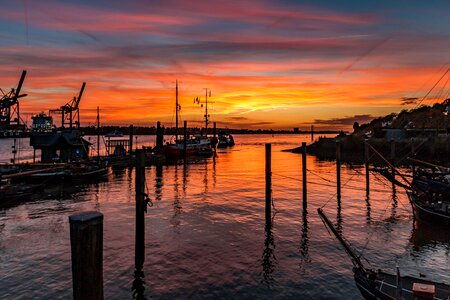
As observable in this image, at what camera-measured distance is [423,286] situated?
11.2 meters

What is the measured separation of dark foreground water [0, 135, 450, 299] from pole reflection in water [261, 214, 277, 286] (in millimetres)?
55

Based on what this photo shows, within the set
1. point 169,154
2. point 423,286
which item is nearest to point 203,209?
point 423,286

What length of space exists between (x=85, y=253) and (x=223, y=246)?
13.8 m

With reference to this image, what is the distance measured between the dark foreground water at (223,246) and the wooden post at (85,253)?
303 inches

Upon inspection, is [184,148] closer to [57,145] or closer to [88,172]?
[57,145]

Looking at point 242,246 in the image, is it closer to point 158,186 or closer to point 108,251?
point 108,251

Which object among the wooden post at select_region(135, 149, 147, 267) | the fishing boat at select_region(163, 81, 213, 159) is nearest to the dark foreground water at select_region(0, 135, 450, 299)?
the wooden post at select_region(135, 149, 147, 267)

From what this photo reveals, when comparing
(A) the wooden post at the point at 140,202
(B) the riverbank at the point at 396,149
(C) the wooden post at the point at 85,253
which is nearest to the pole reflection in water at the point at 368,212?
(B) the riverbank at the point at 396,149

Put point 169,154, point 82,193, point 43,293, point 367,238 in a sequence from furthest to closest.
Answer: point 169,154 < point 82,193 < point 367,238 < point 43,293

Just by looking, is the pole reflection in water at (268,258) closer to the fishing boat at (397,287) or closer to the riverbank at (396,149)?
the fishing boat at (397,287)

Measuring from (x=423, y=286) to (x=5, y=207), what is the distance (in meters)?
32.3

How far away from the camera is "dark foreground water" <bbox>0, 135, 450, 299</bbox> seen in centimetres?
1523

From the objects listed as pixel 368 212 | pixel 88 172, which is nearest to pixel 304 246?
pixel 368 212

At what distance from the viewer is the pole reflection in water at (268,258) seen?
52.9ft
